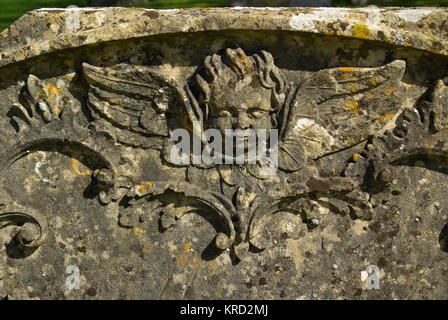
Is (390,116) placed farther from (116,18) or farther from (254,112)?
(116,18)

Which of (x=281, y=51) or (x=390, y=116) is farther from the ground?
(x=281, y=51)

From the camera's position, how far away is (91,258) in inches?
135

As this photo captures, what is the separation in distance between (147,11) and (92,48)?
14.3 inches

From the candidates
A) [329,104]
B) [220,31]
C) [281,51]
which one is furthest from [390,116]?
[220,31]

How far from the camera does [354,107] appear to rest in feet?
10.8

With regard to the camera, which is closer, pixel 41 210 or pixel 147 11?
pixel 147 11


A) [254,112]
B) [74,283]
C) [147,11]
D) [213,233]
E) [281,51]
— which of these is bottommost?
[74,283]

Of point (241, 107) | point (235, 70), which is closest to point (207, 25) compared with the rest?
point (235, 70)

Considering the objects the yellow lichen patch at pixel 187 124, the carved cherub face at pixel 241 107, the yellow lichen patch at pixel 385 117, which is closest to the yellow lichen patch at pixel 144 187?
the yellow lichen patch at pixel 187 124

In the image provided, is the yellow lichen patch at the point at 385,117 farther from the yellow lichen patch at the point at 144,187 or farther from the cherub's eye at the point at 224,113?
the yellow lichen patch at the point at 144,187

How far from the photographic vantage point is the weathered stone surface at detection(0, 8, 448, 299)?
3.12m

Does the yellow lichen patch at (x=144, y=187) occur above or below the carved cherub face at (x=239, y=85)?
Result: below

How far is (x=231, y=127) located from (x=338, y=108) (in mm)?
625

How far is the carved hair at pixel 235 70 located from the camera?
3084mm
